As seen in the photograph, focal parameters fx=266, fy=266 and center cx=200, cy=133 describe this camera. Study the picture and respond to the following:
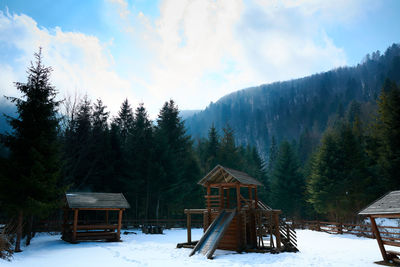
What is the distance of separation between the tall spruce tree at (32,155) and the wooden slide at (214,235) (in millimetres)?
9576

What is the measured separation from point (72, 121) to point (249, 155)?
40738 millimetres

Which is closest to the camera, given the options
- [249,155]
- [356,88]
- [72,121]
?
[72,121]

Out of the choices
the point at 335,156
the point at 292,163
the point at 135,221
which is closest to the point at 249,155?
the point at 292,163

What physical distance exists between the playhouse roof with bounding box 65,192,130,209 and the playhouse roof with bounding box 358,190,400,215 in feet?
54.7

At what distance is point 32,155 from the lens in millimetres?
16016

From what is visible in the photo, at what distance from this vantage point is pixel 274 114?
448 ft

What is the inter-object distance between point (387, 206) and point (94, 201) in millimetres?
19014

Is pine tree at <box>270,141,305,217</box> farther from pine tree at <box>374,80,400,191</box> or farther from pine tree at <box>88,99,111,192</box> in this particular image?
pine tree at <box>88,99,111,192</box>

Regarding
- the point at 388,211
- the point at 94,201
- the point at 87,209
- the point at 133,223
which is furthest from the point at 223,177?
the point at 133,223

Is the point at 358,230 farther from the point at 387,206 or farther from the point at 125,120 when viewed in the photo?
the point at 125,120

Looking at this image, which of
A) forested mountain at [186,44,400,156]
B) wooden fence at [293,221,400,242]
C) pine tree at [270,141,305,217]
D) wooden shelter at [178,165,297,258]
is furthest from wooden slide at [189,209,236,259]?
forested mountain at [186,44,400,156]

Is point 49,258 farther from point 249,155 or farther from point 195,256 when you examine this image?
point 249,155

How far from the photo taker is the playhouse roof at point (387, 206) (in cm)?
1094

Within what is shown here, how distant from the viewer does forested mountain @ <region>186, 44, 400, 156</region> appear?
11825 cm
